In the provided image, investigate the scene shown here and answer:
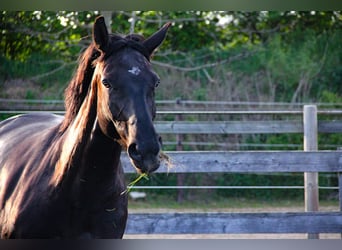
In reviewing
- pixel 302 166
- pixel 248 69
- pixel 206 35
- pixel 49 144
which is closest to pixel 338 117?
pixel 248 69

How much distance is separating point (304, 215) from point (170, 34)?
421 centimetres

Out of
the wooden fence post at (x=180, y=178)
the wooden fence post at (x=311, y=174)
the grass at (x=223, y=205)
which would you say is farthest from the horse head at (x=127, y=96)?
the wooden fence post at (x=180, y=178)

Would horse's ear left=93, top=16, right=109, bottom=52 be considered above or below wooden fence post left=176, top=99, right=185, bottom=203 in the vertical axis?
above

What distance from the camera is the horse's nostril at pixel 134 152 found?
2100mm

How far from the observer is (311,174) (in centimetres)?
433

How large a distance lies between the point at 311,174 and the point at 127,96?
243 centimetres

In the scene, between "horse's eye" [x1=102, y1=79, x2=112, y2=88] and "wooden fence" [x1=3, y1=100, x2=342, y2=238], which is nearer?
"horse's eye" [x1=102, y1=79, x2=112, y2=88]

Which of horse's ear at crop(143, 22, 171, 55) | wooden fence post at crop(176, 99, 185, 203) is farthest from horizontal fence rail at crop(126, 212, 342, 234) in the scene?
wooden fence post at crop(176, 99, 185, 203)

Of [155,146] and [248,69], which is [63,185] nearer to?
[155,146]

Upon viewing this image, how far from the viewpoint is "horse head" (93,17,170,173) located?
83.1 inches

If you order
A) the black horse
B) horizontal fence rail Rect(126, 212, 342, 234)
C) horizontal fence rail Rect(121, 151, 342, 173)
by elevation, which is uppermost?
the black horse

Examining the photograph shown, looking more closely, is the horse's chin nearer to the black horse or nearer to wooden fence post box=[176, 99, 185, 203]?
the black horse

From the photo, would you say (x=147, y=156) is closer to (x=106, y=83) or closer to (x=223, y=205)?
(x=106, y=83)

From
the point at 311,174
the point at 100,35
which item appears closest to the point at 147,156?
the point at 100,35
